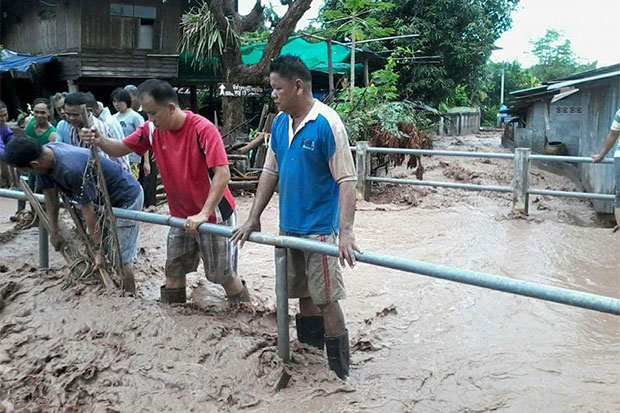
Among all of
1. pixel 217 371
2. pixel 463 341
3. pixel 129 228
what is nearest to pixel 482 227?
pixel 463 341

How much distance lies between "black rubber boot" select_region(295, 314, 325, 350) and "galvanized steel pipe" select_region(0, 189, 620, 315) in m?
0.64

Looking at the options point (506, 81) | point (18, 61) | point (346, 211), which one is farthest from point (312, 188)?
point (506, 81)

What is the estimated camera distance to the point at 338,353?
11.2 feet

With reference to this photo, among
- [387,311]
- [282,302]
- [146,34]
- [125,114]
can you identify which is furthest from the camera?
[146,34]

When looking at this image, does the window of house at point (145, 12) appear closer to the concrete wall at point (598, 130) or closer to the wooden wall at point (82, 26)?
the wooden wall at point (82, 26)

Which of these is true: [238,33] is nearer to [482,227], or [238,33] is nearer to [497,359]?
[482,227]

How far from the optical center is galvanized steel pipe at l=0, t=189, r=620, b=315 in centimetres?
228

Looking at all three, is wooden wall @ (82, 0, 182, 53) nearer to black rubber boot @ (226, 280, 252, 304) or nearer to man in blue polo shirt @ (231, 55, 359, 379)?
black rubber boot @ (226, 280, 252, 304)

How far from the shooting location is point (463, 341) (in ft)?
14.5

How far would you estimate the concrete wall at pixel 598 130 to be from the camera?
9539mm

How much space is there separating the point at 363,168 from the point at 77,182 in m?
5.87

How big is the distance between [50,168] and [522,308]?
144 inches

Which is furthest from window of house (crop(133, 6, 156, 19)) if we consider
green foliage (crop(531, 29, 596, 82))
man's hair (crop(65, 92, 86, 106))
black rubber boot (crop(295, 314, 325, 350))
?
green foliage (crop(531, 29, 596, 82))

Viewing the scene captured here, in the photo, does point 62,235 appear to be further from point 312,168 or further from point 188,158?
point 312,168
